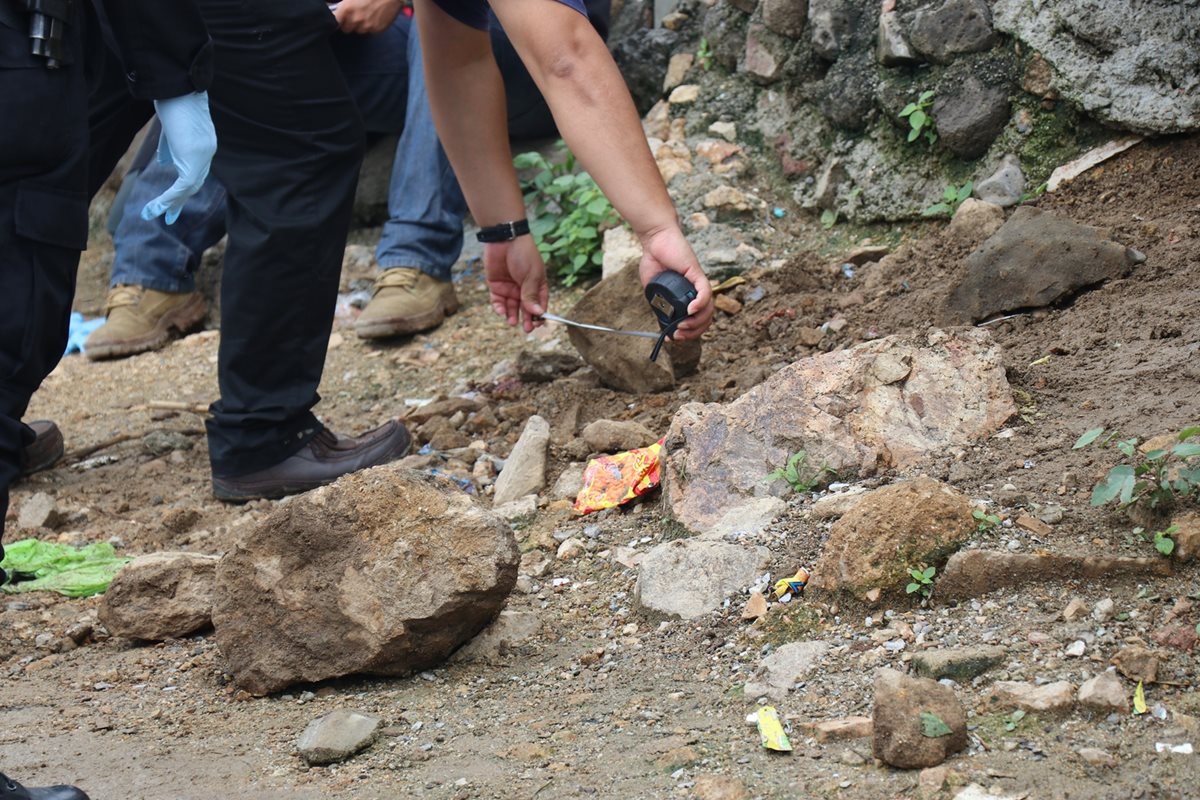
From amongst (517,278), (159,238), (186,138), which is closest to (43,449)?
(159,238)

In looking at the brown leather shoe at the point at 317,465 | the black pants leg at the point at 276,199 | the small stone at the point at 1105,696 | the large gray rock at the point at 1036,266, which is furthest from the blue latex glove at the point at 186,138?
the large gray rock at the point at 1036,266

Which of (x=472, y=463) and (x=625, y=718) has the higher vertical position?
(x=625, y=718)

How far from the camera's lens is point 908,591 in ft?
6.66

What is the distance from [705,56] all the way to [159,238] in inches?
92.4

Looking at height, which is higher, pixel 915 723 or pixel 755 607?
pixel 915 723

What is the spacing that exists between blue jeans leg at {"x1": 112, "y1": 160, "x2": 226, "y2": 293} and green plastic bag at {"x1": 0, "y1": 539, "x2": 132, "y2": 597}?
2121 millimetres

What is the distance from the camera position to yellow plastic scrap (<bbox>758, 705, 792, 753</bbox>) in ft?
5.71

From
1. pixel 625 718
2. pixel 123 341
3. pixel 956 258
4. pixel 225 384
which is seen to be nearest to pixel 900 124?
pixel 956 258

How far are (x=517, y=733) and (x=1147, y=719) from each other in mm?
913

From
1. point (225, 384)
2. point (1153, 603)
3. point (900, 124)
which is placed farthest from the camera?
point (900, 124)

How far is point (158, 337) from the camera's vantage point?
201 inches

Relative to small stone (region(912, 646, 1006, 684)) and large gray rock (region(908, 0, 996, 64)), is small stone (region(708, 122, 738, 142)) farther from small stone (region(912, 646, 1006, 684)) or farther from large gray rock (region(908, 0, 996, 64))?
small stone (region(912, 646, 1006, 684))

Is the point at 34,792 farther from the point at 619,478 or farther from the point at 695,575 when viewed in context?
the point at 619,478

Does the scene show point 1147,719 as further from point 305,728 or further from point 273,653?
point 273,653
